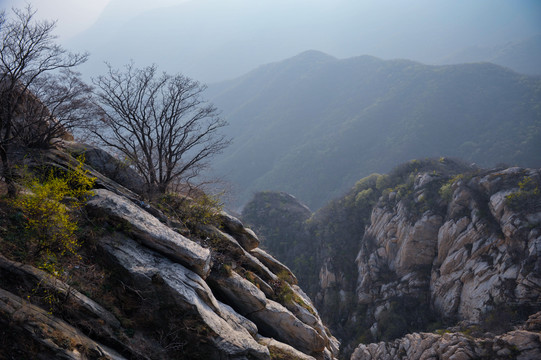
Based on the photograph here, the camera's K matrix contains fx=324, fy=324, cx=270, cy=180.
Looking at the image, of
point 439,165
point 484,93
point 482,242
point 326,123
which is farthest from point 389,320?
point 326,123

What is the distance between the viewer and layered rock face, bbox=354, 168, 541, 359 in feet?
53.5

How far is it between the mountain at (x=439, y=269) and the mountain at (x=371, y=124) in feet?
94.3

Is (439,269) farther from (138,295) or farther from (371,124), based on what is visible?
(371,124)

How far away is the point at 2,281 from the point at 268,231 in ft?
129

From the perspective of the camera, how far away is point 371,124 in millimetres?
98125

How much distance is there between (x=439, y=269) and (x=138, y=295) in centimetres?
2013

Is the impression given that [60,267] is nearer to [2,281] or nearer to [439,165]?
[2,281]

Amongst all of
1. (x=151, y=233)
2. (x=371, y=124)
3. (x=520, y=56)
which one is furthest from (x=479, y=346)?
(x=520, y=56)

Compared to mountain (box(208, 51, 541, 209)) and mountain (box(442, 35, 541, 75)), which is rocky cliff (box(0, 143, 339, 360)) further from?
mountain (box(442, 35, 541, 75))

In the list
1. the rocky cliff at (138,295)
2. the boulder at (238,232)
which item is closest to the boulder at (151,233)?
the rocky cliff at (138,295)

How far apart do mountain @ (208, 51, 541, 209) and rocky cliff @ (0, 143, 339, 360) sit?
42387mm

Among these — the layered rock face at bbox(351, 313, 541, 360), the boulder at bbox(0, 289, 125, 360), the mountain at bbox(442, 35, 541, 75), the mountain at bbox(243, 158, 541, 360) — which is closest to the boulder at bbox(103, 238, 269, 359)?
the boulder at bbox(0, 289, 125, 360)

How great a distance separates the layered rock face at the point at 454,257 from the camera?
1630 cm

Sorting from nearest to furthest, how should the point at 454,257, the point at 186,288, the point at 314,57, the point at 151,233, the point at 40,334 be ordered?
the point at 40,334, the point at 186,288, the point at 151,233, the point at 454,257, the point at 314,57
